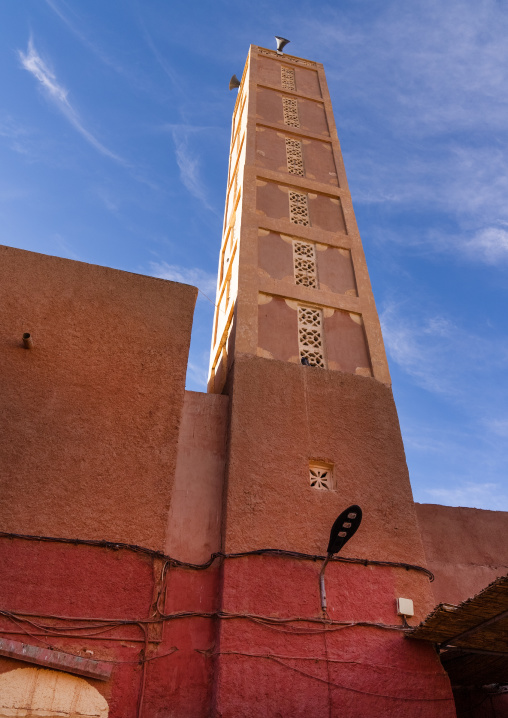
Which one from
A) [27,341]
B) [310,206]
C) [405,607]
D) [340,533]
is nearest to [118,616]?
[340,533]

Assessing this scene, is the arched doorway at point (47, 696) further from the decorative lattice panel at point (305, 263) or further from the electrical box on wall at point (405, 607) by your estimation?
the decorative lattice panel at point (305, 263)

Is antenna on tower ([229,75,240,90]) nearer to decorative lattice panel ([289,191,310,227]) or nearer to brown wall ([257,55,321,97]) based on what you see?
brown wall ([257,55,321,97])

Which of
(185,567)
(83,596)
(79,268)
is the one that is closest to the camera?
(83,596)

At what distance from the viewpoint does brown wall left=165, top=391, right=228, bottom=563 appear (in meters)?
6.00

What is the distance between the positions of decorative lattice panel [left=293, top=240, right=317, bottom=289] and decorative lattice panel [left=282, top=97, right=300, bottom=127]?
370cm

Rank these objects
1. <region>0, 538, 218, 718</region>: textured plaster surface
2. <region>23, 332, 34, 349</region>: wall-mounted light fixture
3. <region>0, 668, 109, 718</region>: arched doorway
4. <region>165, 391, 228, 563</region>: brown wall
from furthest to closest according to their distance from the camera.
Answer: <region>23, 332, 34, 349</region>: wall-mounted light fixture < <region>165, 391, 228, 563</region>: brown wall < <region>0, 538, 218, 718</region>: textured plaster surface < <region>0, 668, 109, 718</region>: arched doorway

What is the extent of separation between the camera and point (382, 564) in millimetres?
6098

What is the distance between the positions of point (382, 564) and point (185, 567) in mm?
1921

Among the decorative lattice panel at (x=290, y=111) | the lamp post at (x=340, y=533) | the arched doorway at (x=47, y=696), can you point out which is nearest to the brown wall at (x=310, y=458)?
the lamp post at (x=340, y=533)

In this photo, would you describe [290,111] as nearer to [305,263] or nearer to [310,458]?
[305,263]

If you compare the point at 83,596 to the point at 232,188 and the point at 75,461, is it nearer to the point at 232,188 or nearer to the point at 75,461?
the point at 75,461

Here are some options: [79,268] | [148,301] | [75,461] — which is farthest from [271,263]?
[75,461]

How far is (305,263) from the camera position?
9.05 metres

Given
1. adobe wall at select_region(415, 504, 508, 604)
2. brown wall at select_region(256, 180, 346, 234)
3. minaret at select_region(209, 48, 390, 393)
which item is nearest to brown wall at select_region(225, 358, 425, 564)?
minaret at select_region(209, 48, 390, 393)
